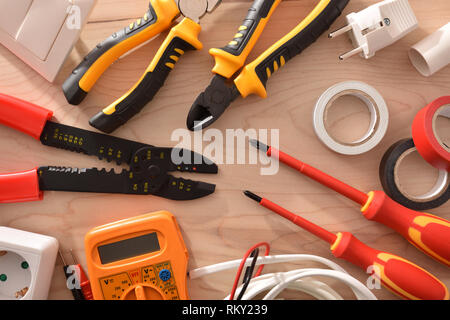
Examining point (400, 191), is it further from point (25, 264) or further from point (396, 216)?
point (25, 264)

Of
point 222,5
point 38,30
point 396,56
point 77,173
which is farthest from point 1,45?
point 396,56

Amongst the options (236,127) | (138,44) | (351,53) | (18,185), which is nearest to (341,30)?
(351,53)

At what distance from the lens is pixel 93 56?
29.5 inches

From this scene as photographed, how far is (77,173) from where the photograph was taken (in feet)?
2.56

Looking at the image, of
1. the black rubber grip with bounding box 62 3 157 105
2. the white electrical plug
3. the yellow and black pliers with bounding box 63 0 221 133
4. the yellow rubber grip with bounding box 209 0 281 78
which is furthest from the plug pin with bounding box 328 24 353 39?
the black rubber grip with bounding box 62 3 157 105

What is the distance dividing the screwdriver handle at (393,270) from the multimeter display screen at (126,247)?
0.36m

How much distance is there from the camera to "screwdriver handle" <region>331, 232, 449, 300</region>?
718mm

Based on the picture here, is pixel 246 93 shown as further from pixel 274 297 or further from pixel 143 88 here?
pixel 274 297

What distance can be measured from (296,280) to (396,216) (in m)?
0.23

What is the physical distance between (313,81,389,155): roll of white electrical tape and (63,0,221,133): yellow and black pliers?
28 centimetres

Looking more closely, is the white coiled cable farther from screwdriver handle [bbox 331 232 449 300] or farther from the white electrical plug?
the white electrical plug

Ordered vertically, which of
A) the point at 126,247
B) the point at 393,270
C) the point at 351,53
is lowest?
the point at 126,247

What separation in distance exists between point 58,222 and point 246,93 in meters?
0.47

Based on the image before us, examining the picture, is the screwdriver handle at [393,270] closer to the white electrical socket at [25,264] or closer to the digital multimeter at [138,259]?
the digital multimeter at [138,259]
